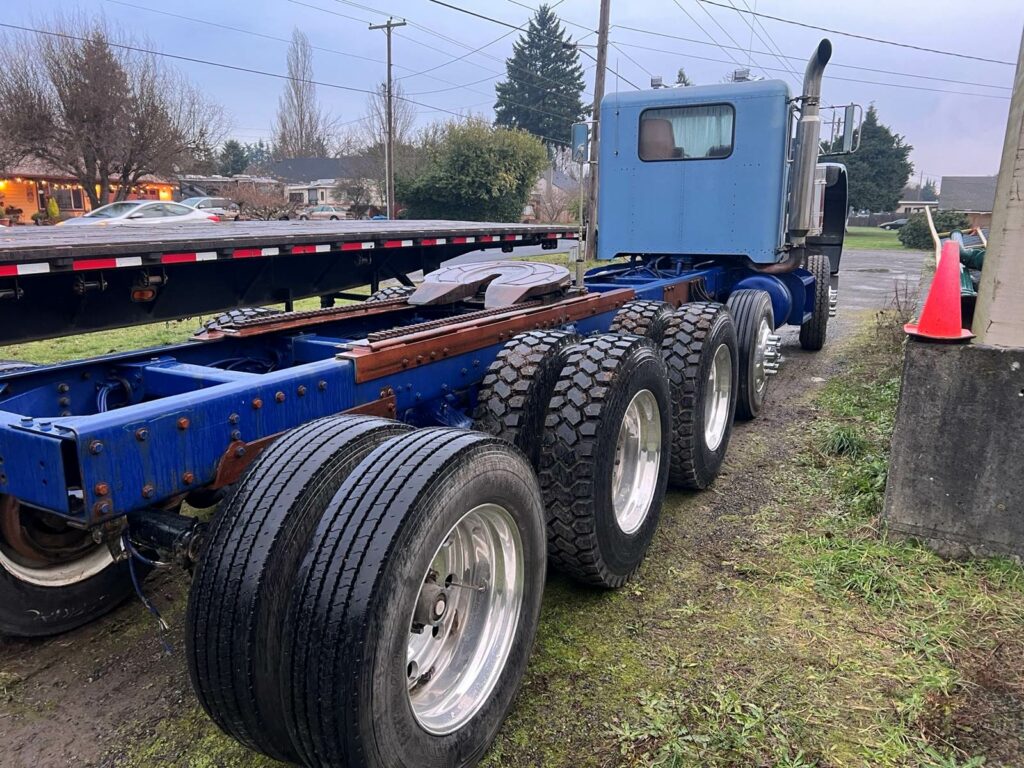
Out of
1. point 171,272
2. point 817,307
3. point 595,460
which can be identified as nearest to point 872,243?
point 817,307

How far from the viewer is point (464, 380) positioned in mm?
3396

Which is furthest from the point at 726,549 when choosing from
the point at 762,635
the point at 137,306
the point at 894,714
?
the point at 137,306

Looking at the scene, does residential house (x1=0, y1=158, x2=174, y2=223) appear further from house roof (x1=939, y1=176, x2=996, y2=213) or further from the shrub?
house roof (x1=939, y1=176, x2=996, y2=213)

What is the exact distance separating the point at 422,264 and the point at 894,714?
20.8ft

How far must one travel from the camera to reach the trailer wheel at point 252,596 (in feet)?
6.28

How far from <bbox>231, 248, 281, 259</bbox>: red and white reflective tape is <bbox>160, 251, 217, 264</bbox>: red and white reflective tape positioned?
0.20 meters

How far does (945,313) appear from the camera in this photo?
3.64 meters

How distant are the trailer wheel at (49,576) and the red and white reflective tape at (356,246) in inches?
152

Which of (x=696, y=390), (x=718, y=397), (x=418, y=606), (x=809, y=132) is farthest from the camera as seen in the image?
(x=809, y=132)

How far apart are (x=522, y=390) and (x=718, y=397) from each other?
92.7 inches

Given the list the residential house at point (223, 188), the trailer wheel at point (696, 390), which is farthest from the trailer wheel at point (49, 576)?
the residential house at point (223, 188)

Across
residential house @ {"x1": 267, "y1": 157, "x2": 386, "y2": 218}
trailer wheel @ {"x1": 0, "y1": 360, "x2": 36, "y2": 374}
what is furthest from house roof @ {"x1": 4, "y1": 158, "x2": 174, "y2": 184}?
trailer wheel @ {"x1": 0, "y1": 360, "x2": 36, "y2": 374}

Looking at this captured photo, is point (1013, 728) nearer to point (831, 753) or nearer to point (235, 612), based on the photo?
point (831, 753)

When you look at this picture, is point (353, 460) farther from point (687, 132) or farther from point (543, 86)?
point (543, 86)
